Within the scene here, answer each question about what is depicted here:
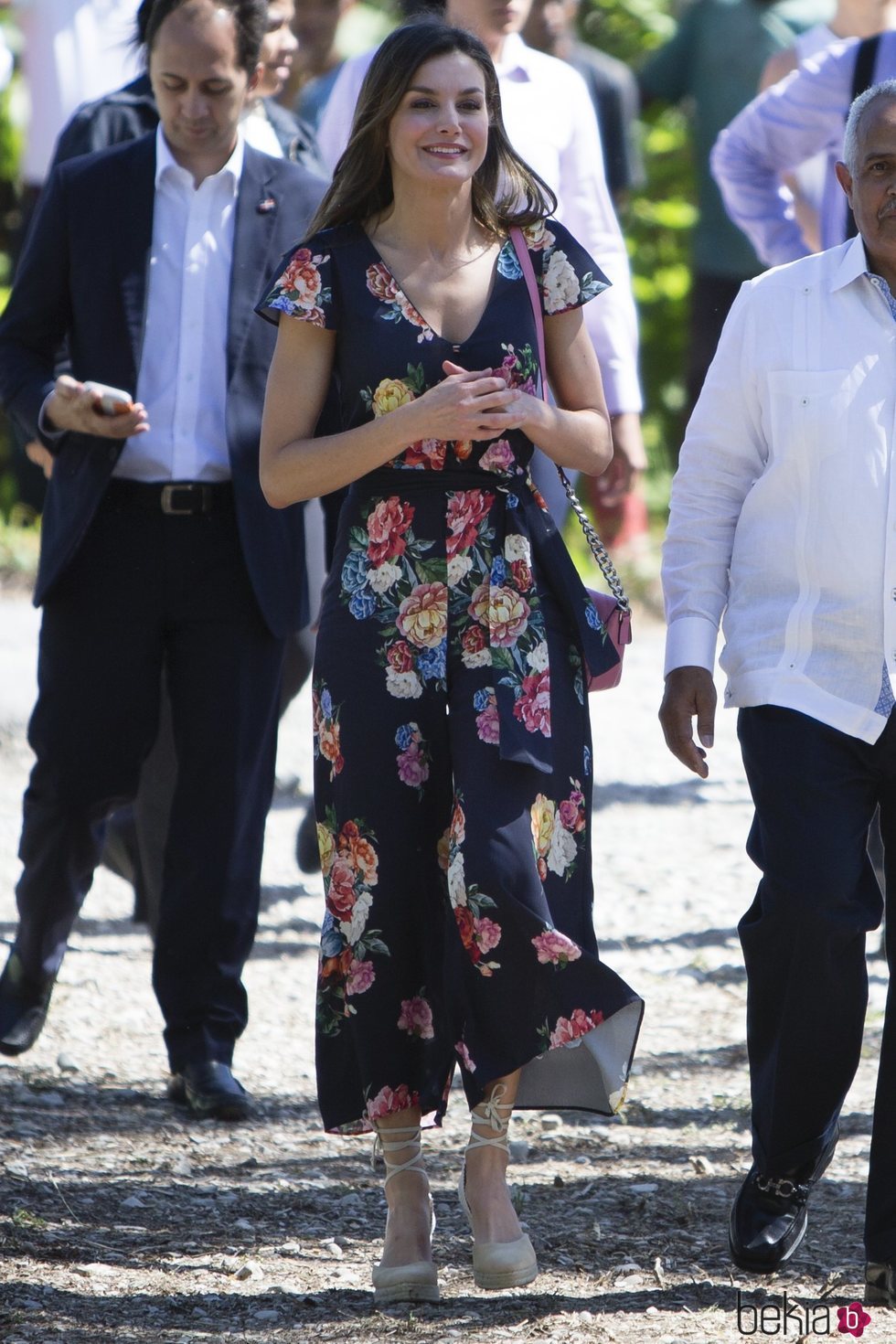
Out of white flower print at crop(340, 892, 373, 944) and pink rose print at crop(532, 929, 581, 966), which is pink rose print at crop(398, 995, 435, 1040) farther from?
pink rose print at crop(532, 929, 581, 966)

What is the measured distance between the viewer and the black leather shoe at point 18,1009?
5125mm

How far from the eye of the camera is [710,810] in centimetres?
788

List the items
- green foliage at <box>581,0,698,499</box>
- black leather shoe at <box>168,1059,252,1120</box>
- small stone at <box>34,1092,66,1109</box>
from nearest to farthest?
1. black leather shoe at <box>168,1059,252,1120</box>
2. small stone at <box>34,1092,66,1109</box>
3. green foliage at <box>581,0,698,499</box>

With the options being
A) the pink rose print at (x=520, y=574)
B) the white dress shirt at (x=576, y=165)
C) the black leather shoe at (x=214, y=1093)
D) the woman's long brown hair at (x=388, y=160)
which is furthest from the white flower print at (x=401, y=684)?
the white dress shirt at (x=576, y=165)

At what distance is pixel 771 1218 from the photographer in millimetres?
3650

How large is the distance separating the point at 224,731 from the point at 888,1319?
1.98 m

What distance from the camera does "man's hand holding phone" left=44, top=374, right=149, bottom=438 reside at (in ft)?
14.6

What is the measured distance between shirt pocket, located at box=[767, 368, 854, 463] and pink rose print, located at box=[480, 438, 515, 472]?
1.50 ft

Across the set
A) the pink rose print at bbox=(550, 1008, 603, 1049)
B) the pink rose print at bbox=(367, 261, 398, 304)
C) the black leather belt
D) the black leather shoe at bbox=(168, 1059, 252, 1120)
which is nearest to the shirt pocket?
the pink rose print at bbox=(367, 261, 398, 304)

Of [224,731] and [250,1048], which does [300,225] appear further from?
[250,1048]

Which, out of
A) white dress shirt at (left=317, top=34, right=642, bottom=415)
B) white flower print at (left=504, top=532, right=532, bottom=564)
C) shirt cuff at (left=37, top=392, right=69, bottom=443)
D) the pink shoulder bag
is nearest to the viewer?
white flower print at (left=504, top=532, right=532, bottom=564)

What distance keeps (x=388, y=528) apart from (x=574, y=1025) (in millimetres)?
894

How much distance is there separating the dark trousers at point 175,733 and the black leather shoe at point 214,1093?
39 millimetres

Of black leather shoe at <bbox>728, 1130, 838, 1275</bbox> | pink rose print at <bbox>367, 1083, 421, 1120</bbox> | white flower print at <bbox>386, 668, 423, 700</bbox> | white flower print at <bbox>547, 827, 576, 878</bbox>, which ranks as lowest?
black leather shoe at <bbox>728, 1130, 838, 1275</bbox>
